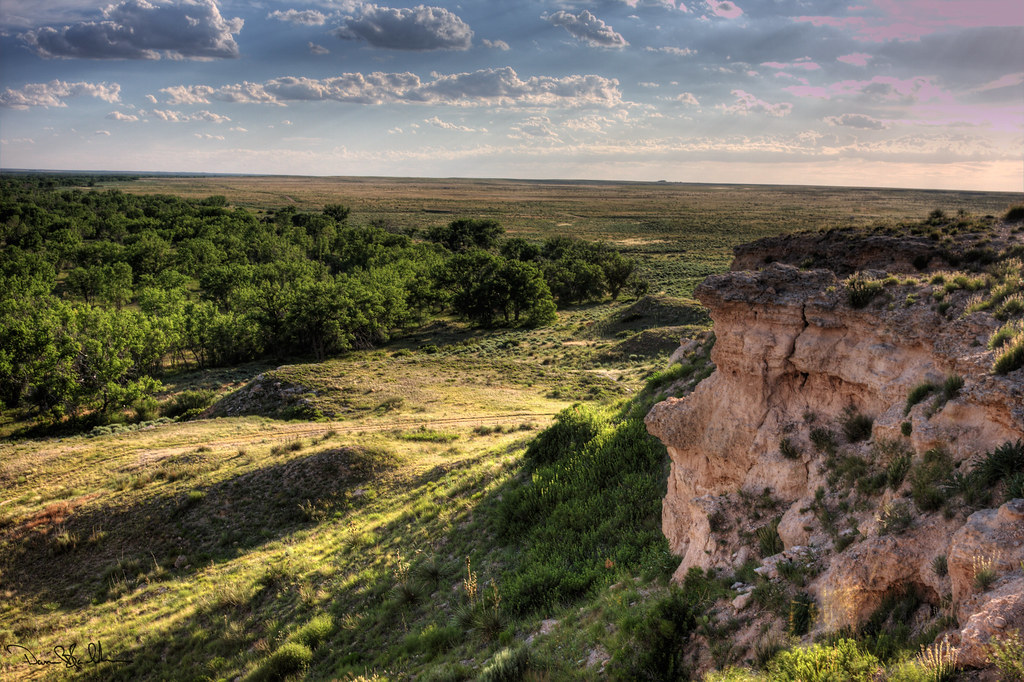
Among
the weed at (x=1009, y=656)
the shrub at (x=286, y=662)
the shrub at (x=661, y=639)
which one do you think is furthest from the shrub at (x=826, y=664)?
the shrub at (x=286, y=662)

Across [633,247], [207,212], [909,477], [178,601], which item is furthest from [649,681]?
[207,212]

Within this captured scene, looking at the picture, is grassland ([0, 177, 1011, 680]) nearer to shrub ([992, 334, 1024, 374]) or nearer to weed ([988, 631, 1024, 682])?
weed ([988, 631, 1024, 682])

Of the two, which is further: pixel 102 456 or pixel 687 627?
pixel 102 456

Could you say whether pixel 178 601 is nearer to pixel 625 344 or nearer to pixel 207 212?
pixel 625 344

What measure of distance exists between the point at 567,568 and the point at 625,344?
39.2 meters

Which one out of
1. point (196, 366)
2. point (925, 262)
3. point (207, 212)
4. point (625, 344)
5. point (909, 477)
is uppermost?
point (207, 212)


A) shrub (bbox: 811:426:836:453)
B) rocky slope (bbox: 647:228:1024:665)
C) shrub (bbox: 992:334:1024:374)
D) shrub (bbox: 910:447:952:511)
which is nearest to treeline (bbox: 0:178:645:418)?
rocky slope (bbox: 647:228:1024:665)

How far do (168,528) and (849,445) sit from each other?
21.1m

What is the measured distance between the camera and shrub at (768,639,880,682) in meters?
4.84

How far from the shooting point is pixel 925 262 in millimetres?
15633

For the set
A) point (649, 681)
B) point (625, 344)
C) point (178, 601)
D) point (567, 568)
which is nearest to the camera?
point (649, 681)

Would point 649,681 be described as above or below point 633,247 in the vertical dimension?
below

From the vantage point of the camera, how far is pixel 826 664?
504 cm

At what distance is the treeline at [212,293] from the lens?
37156 mm
